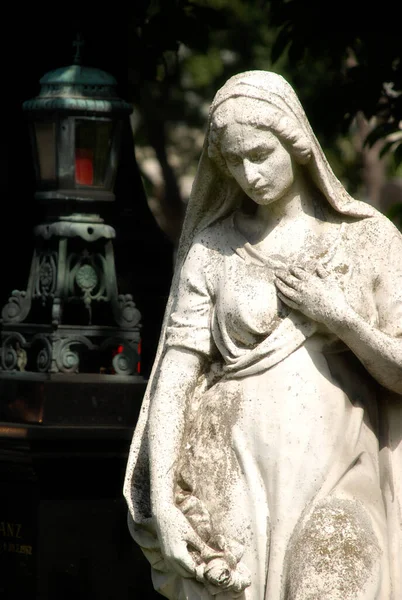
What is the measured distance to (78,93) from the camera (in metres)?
9.60

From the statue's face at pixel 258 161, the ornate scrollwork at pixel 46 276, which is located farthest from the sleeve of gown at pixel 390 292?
the ornate scrollwork at pixel 46 276

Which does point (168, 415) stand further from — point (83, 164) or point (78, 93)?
point (78, 93)

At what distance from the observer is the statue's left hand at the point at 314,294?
263 inches

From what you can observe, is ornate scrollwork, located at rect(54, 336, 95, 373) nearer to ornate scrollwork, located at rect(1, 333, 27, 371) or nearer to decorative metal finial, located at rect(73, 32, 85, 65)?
ornate scrollwork, located at rect(1, 333, 27, 371)

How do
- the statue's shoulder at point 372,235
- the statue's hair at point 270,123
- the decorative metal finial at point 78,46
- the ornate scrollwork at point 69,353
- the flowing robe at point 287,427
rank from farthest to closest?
the decorative metal finial at point 78,46 < the ornate scrollwork at point 69,353 < the statue's shoulder at point 372,235 < the statue's hair at point 270,123 < the flowing robe at point 287,427

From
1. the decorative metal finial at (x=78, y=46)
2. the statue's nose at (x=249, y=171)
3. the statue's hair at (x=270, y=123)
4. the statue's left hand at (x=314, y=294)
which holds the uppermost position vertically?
the decorative metal finial at (x=78, y=46)

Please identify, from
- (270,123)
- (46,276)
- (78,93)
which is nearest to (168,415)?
(270,123)

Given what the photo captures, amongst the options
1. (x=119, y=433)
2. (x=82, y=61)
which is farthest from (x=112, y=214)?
(x=119, y=433)

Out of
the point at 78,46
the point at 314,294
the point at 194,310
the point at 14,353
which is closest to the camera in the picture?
the point at 314,294

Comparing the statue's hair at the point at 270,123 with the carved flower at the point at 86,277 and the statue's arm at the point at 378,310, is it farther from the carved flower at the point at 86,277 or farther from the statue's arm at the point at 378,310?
the carved flower at the point at 86,277

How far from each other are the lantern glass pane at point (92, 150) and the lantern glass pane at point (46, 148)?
116mm

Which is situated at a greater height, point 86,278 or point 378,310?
point 86,278

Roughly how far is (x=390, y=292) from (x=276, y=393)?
21.8 inches

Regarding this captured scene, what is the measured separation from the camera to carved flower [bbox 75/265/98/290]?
376 inches
